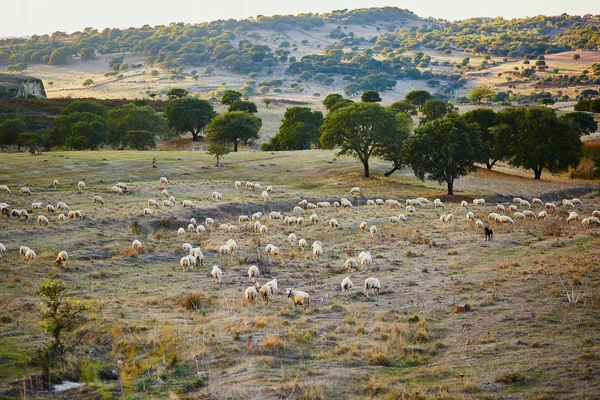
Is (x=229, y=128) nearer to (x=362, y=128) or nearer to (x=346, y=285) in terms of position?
(x=362, y=128)

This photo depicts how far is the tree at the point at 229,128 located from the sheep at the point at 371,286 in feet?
166

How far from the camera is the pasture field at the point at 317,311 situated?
11266 mm

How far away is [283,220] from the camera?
3325 centimetres

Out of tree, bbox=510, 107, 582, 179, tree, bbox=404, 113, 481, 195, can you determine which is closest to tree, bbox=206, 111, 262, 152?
tree, bbox=404, 113, 481, 195

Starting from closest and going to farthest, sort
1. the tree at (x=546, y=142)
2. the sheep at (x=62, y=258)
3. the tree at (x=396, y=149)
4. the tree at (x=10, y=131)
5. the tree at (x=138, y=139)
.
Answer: the sheep at (x=62, y=258), the tree at (x=396, y=149), the tree at (x=546, y=142), the tree at (x=10, y=131), the tree at (x=138, y=139)

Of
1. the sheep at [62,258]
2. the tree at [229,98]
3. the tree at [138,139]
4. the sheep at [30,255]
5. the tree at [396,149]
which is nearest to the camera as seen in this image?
the sheep at [62,258]

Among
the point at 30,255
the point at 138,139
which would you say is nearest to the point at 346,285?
the point at 30,255

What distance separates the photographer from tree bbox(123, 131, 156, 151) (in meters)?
67.3

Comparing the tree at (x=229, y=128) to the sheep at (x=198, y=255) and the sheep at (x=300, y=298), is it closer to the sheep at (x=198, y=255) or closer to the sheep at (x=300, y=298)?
the sheep at (x=198, y=255)

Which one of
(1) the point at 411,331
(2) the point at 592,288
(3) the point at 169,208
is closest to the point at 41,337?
(1) the point at 411,331

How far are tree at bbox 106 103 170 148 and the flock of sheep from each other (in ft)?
89.7

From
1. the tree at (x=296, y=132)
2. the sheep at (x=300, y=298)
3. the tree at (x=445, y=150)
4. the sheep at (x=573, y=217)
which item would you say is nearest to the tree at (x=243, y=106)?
the tree at (x=296, y=132)

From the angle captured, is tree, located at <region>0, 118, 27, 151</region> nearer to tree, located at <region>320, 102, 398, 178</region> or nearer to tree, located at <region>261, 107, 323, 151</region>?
tree, located at <region>261, 107, 323, 151</region>

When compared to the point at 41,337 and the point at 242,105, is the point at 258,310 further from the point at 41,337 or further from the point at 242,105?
the point at 242,105
